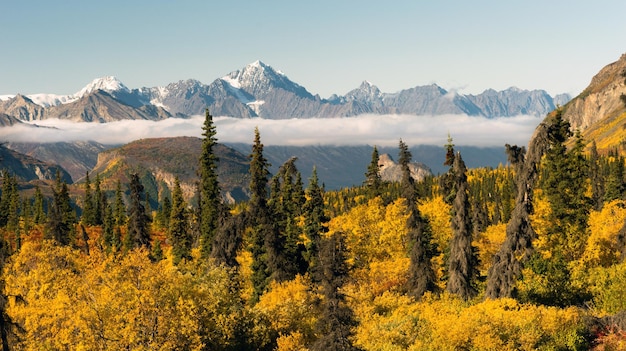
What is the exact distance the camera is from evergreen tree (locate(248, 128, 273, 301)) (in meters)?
71.1

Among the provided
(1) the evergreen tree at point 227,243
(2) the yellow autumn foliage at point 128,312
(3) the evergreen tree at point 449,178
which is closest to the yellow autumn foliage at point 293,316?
(2) the yellow autumn foliage at point 128,312

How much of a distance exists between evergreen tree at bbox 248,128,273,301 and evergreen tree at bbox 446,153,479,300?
2530cm

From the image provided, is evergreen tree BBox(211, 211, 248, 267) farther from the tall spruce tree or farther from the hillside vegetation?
the tall spruce tree

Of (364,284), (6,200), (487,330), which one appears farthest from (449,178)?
(6,200)

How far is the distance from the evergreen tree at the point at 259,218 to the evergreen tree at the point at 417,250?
56.6 feet

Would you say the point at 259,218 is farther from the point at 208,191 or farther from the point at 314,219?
the point at 314,219

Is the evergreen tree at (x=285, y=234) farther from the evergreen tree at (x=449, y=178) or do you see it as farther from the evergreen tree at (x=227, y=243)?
the evergreen tree at (x=449, y=178)

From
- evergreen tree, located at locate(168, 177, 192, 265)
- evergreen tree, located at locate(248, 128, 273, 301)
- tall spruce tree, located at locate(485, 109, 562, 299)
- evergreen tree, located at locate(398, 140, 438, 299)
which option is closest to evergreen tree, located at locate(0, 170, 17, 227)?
evergreen tree, located at locate(168, 177, 192, 265)

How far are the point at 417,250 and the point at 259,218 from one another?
20682mm

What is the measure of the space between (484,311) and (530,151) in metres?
12.3

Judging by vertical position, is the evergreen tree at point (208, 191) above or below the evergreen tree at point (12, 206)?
above

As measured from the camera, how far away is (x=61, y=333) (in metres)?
40.2

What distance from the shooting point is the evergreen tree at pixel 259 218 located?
233ft

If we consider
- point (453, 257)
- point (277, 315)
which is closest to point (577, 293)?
point (453, 257)
